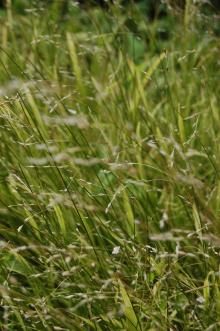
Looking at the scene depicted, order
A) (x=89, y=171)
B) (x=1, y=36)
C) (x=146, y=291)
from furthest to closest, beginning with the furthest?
(x=1, y=36)
(x=89, y=171)
(x=146, y=291)

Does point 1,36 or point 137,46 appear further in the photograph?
point 137,46

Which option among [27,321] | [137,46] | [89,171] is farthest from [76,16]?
[27,321]

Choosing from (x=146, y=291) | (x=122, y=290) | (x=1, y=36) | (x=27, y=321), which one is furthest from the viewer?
(x=1, y=36)

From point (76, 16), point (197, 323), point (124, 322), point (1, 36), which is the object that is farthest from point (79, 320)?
point (76, 16)

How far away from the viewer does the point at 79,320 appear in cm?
170

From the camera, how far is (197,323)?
5.39 feet

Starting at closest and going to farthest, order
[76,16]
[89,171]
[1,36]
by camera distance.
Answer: [89,171], [1,36], [76,16]

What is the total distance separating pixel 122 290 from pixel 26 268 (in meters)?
0.33

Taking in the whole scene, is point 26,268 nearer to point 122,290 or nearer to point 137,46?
point 122,290

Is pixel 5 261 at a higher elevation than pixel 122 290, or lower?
lower

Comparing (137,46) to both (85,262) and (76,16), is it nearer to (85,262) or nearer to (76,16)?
(76,16)

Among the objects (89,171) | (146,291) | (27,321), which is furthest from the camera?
(89,171)

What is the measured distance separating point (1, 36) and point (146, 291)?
1.61 metres

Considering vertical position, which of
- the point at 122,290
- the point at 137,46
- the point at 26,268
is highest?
the point at 122,290
